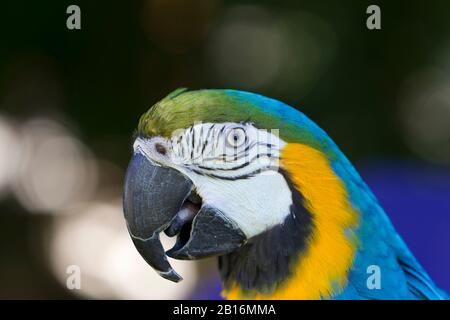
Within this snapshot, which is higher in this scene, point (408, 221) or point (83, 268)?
point (408, 221)

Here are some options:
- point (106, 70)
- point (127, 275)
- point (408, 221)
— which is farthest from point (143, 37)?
point (408, 221)

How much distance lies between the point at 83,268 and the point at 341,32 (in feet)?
5.61

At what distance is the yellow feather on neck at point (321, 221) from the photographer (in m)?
1.09

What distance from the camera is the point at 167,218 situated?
1047mm

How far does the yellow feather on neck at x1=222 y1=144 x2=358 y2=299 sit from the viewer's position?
1.09m

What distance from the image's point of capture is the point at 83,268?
2801mm

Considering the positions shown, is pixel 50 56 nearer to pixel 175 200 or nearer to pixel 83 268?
pixel 83 268

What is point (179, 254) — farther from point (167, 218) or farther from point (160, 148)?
point (160, 148)

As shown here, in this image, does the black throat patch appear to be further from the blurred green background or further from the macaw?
the blurred green background

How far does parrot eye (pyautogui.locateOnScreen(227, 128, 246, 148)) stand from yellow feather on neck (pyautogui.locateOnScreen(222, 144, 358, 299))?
3.3 inches

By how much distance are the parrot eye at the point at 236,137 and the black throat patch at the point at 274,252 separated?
0.32ft

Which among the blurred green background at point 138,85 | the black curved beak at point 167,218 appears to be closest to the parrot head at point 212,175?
the black curved beak at point 167,218

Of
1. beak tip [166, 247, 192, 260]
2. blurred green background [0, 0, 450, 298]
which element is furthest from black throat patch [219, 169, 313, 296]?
blurred green background [0, 0, 450, 298]

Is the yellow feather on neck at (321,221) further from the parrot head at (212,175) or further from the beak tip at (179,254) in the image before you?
the beak tip at (179,254)
